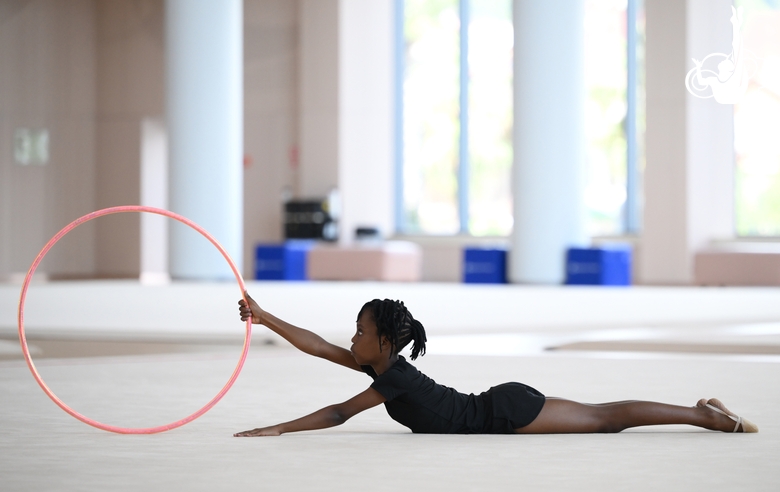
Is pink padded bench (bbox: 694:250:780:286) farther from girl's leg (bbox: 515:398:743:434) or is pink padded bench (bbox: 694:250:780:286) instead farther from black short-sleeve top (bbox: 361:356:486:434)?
black short-sleeve top (bbox: 361:356:486:434)

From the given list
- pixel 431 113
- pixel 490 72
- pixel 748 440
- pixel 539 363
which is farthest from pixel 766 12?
pixel 748 440

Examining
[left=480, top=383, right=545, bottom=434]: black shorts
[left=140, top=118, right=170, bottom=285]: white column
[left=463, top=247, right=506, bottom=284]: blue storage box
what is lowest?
[left=480, top=383, right=545, bottom=434]: black shorts

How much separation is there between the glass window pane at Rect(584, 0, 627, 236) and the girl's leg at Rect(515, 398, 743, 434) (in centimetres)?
1700

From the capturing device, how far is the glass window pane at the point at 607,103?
2058 centimetres

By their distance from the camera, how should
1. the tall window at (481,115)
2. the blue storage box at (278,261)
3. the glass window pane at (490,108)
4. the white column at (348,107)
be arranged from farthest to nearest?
the glass window pane at (490,108) → the white column at (348,107) → the tall window at (481,115) → the blue storage box at (278,261)

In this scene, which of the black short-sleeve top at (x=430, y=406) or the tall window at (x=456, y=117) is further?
the tall window at (x=456, y=117)

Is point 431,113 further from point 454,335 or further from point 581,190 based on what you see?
point 454,335

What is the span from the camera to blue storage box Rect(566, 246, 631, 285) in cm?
1622

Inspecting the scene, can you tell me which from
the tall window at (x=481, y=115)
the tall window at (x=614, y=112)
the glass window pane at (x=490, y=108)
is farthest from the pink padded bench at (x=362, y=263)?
the tall window at (x=614, y=112)

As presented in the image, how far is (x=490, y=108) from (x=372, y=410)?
1751 centimetres

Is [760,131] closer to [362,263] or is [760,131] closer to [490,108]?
[490,108]

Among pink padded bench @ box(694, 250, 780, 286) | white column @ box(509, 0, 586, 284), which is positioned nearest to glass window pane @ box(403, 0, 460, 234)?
white column @ box(509, 0, 586, 284)

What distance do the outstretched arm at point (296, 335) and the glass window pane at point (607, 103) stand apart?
1741 centimetres

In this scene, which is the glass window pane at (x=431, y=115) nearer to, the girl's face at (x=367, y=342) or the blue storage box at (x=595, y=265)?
the blue storage box at (x=595, y=265)
